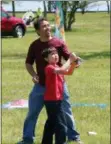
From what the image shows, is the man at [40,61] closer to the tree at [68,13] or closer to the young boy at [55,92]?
the young boy at [55,92]

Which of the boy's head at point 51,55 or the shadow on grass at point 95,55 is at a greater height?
the boy's head at point 51,55

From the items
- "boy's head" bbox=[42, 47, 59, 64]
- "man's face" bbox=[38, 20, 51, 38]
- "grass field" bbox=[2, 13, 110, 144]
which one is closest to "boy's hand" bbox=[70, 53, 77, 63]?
"boy's head" bbox=[42, 47, 59, 64]

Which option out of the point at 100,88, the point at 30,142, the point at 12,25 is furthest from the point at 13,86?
the point at 12,25

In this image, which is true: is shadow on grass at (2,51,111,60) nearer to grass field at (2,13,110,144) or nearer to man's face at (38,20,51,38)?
grass field at (2,13,110,144)

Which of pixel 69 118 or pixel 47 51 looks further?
pixel 69 118

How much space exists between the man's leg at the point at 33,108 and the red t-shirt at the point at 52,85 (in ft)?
1.13

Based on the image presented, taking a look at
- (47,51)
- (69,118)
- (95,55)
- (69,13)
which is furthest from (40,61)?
(69,13)

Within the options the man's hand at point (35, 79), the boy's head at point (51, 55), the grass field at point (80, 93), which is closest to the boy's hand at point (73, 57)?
the boy's head at point (51, 55)

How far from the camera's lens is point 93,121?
864cm

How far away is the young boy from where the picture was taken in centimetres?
626

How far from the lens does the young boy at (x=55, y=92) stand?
6.26m

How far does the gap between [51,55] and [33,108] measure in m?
0.90

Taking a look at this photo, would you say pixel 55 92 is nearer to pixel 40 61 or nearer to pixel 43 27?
pixel 40 61

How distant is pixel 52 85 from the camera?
6328 mm
